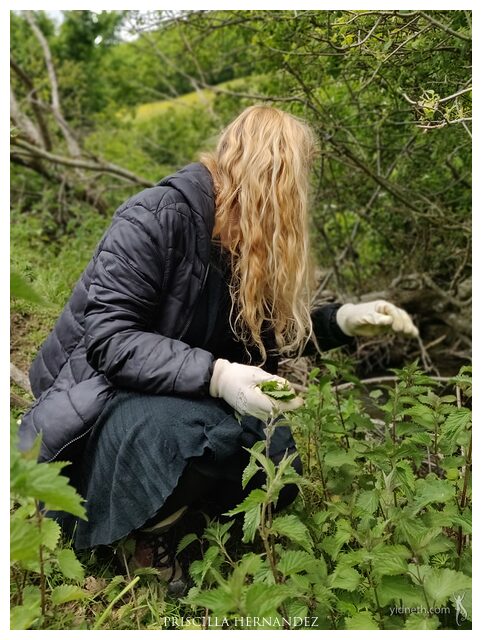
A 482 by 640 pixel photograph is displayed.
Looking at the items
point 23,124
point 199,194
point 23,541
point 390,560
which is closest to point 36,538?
point 23,541

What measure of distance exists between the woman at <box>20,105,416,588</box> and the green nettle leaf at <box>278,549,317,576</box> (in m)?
0.33

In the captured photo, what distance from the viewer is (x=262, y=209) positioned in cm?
186

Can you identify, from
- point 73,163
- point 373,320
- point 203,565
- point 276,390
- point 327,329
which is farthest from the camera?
point 73,163

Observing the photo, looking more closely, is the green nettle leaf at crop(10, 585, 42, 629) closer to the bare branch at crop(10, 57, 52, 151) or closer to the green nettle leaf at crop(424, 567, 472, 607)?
the green nettle leaf at crop(424, 567, 472, 607)

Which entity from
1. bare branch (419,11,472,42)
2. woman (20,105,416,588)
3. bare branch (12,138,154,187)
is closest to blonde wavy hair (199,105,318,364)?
woman (20,105,416,588)

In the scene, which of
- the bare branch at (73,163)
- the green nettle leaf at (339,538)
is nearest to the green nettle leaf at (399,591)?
the green nettle leaf at (339,538)

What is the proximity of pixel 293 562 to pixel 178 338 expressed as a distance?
713mm

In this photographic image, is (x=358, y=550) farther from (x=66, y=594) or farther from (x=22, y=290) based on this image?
(x=22, y=290)

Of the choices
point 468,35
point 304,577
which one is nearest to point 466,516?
point 304,577

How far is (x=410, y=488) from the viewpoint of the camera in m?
1.64

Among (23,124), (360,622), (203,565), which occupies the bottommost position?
(203,565)
